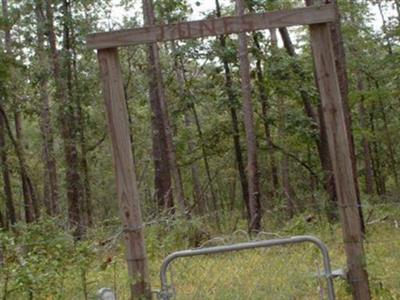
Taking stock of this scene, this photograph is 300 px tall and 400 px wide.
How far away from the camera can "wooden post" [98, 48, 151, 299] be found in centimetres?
501

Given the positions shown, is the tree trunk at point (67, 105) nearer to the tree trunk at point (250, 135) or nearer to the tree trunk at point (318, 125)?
the tree trunk at point (250, 135)

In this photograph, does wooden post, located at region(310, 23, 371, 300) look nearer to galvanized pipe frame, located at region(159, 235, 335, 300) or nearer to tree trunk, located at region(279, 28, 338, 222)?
galvanized pipe frame, located at region(159, 235, 335, 300)

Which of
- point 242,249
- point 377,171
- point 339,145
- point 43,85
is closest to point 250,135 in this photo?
point 43,85

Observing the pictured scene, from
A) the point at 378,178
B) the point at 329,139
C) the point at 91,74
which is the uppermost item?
the point at 91,74

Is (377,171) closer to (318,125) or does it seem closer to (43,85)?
(318,125)

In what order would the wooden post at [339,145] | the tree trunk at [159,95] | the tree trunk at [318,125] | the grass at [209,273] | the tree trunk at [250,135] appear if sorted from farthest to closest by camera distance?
the tree trunk at [159,95] < the tree trunk at [318,125] < the tree trunk at [250,135] < the grass at [209,273] < the wooden post at [339,145]

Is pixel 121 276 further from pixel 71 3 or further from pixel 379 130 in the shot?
pixel 379 130

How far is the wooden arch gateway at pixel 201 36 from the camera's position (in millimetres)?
4867

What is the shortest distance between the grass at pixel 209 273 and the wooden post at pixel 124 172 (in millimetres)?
323

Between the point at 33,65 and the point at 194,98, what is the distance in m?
5.43

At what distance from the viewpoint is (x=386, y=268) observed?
7.46m

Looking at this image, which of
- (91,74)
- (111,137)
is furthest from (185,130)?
(111,137)

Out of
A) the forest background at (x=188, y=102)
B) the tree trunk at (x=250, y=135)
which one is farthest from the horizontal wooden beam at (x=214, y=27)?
the tree trunk at (x=250, y=135)

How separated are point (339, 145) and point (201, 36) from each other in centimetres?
150
